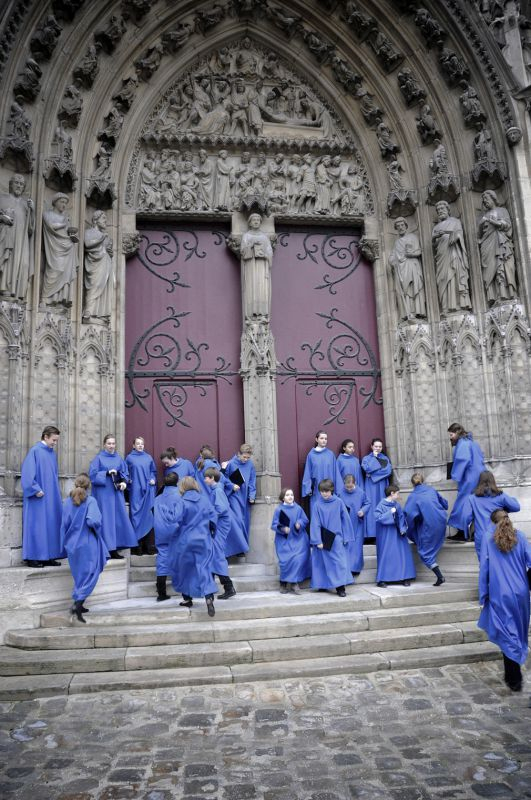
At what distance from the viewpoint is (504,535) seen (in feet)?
18.2

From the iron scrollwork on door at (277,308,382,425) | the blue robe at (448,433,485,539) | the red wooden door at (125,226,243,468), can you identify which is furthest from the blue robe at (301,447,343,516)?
the blue robe at (448,433,485,539)

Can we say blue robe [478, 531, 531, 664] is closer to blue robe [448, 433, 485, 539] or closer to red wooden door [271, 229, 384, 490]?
blue robe [448, 433, 485, 539]

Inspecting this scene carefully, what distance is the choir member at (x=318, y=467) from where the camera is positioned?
30.8 feet

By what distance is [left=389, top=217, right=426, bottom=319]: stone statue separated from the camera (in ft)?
33.0

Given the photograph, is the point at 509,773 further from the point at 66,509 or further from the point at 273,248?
the point at 273,248

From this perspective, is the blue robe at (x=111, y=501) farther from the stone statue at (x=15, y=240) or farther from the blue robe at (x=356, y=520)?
the blue robe at (x=356, y=520)

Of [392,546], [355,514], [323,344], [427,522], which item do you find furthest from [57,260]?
[427,522]

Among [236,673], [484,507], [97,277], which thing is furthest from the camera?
[97,277]

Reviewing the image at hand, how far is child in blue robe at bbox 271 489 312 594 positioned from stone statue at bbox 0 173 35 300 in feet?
13.7

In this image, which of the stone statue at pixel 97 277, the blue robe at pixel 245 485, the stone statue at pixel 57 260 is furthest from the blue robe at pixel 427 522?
the stone statue at pixel 57 260

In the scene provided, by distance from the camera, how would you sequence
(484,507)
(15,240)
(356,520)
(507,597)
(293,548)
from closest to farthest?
(507,597) → (484,507) → (293,548) → (15,240) → (356,520)

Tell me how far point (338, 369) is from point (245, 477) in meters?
2.42

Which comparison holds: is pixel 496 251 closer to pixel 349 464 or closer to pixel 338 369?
pixel 338 369

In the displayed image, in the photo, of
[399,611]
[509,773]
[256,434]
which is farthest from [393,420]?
[509,773]
